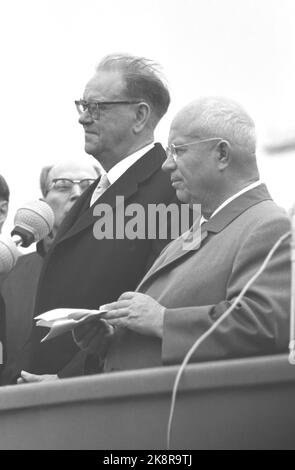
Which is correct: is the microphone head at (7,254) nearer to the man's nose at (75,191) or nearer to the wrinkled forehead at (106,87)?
the wrinkled forehead at (106,87)

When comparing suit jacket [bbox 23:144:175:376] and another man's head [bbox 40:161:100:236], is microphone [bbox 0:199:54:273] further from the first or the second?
another man's head [bbox 40:161:100:236]

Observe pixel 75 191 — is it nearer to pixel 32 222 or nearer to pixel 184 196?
pixel 32 222

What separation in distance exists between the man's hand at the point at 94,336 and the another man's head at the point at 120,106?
0.81m

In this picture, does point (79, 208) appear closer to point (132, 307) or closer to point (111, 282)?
point (111, 282)

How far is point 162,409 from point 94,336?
2.92 ft

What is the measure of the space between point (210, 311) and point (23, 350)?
1.15 metres

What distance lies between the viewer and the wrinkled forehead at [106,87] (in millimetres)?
4539

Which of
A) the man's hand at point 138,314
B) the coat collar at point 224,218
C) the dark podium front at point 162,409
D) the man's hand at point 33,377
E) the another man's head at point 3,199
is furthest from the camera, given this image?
the another man's head at point 3,199

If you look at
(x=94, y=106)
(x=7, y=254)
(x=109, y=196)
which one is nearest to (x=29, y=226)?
(x=7, y=254)

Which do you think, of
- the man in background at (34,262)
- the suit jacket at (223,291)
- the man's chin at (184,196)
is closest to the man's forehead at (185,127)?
the man's chin at (184,196)

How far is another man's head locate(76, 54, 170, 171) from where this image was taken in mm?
4516

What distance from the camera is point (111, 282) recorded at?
427 centimetres

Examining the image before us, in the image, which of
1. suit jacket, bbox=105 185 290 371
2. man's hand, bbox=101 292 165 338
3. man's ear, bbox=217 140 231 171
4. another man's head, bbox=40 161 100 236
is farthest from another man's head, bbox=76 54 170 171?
another man's head, bbox=40 161 100 236
